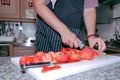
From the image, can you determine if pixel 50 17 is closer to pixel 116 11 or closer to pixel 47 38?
pixel 47 38

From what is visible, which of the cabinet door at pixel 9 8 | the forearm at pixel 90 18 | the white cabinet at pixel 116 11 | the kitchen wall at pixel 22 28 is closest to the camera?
the forearm at pixel 90 18

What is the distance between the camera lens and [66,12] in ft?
3.37

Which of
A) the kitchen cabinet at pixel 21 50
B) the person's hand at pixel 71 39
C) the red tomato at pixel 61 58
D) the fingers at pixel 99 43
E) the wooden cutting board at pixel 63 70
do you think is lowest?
the kitchen cabinet at pixel 21 50

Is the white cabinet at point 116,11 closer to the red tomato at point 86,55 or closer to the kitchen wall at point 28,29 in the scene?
the kitchen wall at point 28,29

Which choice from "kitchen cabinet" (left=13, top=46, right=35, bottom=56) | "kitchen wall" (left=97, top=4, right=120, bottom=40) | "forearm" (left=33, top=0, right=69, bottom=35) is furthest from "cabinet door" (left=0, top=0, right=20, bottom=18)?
"forearm" (left=33, top=0, right=69, bottom=35)

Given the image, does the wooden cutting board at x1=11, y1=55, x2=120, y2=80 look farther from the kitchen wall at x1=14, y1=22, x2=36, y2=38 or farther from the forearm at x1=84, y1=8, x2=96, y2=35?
the kitchen wall at x1=14, y1=22, x2=36, y2=38

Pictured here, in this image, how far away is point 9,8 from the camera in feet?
8.16

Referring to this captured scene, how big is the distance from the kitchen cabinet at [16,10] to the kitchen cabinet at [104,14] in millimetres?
918

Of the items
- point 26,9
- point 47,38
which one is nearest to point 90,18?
point 47,38

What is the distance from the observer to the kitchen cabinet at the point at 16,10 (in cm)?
247

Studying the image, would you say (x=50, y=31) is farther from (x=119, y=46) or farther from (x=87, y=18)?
(x=119, y=46)

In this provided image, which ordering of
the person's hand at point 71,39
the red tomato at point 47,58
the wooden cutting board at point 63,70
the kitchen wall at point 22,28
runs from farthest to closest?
the kitchen wall at point 22,28
the person's hand at point 71,39
the red tomato at point 47,58
the wooden cutting board at point 63,70

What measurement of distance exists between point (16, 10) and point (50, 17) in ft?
5.82

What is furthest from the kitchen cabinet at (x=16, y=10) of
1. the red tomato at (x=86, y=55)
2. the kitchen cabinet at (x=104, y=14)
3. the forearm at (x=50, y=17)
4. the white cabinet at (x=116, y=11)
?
the red tomato at (x=86, y=55)
